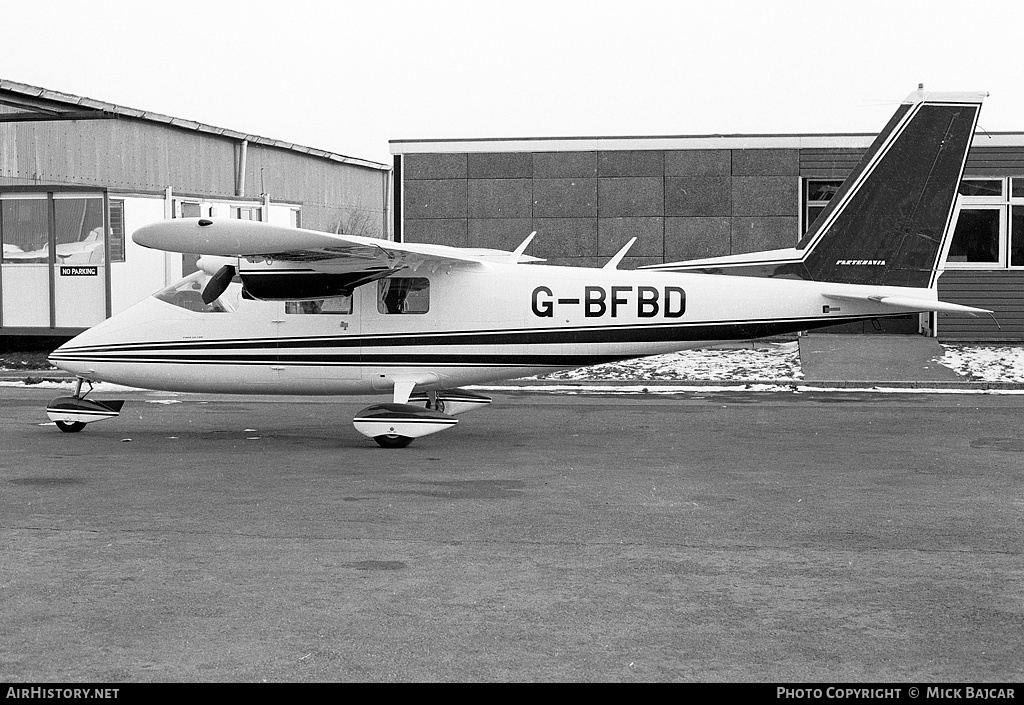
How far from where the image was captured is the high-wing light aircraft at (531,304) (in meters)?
13.9

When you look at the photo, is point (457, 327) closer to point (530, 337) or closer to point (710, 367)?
point (530, 337)

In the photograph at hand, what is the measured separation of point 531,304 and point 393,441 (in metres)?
2.23

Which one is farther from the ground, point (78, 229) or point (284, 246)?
point (78, 229)

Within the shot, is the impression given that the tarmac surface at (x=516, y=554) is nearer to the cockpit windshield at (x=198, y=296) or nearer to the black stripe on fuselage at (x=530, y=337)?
the black stripe on fuselage at (x=530, y=337)

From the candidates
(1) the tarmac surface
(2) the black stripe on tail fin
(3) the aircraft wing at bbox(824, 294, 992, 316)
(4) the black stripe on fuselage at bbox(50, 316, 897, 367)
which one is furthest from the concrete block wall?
(4) the black stripe on fuselage at bbox(50, 316, 897, 367)

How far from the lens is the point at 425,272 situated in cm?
1418

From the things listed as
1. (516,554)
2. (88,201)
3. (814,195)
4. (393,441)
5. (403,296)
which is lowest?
(516,554)

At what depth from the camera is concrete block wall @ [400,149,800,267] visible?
2691cm

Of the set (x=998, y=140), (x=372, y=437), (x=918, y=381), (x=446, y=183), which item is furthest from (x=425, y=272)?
(x=998, y=140)

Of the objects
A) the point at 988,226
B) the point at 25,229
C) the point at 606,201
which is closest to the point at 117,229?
the point at 25,229

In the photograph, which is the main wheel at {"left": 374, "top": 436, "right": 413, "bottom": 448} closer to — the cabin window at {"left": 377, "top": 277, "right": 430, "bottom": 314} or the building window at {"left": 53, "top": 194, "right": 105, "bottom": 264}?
the cabin window at {"left": 377, "top": 277, "right": 430, "bottom": 314}

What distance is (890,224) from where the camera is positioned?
14109 mm

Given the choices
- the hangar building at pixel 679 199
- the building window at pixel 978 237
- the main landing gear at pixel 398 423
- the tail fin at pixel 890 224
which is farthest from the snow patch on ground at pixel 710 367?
the main landing gear at pixel 398 423

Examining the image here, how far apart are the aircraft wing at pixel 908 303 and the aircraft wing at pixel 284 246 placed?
4.21m
